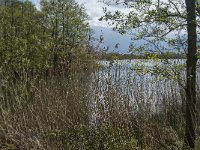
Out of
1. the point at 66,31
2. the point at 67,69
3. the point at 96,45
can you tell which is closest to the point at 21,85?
the point at 67,69

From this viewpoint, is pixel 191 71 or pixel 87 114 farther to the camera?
pixel 87 114

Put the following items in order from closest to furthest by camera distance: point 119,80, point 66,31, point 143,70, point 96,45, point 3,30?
point 143,70
point 119,80
point 96,45
point 3,30
point 66,31

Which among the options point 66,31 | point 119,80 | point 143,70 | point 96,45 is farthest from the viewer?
point 66,31

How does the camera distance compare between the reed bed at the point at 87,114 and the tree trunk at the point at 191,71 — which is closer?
the reed bed at the point at 87,114

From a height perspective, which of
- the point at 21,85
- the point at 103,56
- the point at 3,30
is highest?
the point at 3,30

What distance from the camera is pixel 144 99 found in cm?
807

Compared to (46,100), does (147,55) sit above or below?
above

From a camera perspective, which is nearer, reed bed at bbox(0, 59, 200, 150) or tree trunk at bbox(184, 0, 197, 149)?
reed bed at bbox(0, 59, 200, 150)

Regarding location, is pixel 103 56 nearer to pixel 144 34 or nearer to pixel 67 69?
pixel 67 69

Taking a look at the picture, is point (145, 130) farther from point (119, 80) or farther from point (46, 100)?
point (46, 100)

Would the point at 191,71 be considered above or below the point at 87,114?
above

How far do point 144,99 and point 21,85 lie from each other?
253 cm

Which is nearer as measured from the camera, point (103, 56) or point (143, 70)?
point (143, 70)

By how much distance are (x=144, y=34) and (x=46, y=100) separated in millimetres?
2505
